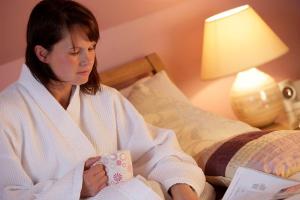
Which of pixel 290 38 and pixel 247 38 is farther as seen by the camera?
pixel 290 38

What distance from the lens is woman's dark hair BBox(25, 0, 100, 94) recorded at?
4.34 feet

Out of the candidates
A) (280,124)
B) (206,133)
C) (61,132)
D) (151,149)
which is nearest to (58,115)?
(61,132)

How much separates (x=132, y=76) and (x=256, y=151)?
0.85 meters

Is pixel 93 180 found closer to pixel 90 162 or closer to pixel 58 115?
pixel 90 162

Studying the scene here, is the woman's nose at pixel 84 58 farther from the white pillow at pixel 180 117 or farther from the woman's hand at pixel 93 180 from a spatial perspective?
the white pillow at pixel 180 117

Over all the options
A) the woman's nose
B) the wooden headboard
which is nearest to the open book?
the woman's nose

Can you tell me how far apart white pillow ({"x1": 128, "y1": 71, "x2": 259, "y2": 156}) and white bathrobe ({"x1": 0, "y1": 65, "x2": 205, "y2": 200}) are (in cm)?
19

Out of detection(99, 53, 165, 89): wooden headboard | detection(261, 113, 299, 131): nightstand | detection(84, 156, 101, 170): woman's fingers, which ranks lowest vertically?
detection(261, 113, 299, 131): nightstand

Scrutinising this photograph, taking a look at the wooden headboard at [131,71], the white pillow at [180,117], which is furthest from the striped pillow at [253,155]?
the wooden headboard at [131,71]

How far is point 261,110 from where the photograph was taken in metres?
2.12

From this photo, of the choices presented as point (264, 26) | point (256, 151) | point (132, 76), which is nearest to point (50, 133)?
point (256, 151)

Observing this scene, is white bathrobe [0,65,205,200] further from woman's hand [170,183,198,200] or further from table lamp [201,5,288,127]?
table lamp [201,5,288,127]

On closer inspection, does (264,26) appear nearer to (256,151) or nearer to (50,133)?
(256,151)

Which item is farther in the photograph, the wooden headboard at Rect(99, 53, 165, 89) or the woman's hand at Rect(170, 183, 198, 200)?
the wooden headboard at Rect(99, 53, 165, 89)
